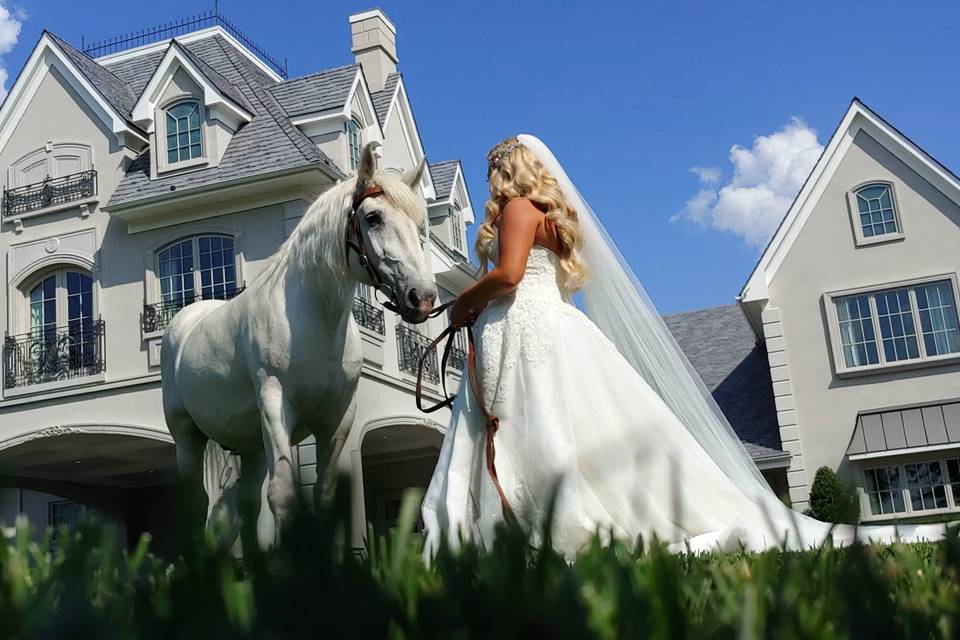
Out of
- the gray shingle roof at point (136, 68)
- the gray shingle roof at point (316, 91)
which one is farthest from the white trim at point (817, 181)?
the gray shingle roof at point (136, 68)

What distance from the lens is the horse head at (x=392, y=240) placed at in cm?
507

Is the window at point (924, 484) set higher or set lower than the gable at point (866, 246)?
lower

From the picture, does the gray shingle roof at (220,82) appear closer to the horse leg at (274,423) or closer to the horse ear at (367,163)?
the horse ear at (367,163)

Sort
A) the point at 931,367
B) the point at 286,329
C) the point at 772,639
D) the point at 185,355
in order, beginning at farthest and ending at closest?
1. the point at 931,367
2. the point at 185,355
3. the point at 286,329
4. the point at 772,639

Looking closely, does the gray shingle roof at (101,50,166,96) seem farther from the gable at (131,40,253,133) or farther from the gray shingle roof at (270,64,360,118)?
the gray shingle roof at (270,64,360,118)

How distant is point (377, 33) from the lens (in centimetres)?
2628

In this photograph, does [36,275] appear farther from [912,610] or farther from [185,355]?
[912,610]

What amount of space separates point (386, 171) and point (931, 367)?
2052cm

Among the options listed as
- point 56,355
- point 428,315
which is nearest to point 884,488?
point 56,355

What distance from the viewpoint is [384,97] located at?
24922 millimetres

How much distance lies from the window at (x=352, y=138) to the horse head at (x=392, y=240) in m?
16.2

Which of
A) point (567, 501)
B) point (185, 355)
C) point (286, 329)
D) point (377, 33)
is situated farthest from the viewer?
point (377, 33)

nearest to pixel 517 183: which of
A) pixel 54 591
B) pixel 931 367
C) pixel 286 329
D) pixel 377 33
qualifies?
pixel 286 329

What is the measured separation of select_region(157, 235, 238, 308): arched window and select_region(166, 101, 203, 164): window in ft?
5.98
